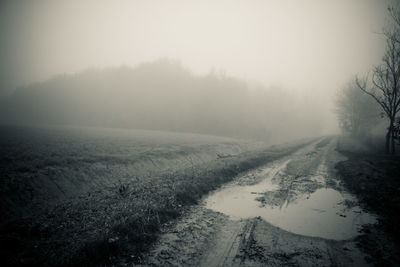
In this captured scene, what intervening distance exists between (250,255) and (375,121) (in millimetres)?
68500

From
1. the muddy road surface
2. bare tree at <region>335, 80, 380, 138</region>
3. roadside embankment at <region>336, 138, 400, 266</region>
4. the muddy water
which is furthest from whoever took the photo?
bare tree at <region>335, 80, 380, 138</region>

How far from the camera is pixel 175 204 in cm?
1016

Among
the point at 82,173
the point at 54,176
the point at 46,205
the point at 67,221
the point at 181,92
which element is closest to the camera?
the point at 67,221

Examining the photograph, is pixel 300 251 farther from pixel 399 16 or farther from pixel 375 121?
pixel 375 121

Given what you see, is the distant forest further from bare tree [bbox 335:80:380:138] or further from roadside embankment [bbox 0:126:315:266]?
roadside embankment [bbox 0:126:315:266]

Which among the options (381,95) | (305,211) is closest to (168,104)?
(381,95)

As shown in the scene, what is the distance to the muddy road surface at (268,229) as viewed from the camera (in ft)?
20.0

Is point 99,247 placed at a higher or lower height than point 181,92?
lower

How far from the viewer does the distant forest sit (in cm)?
7219

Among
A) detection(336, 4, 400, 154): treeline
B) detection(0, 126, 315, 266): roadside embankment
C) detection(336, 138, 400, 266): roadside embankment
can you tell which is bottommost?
detection(0, 126, 315, 266): roadside embankment

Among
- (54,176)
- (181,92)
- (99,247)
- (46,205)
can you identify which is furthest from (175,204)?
(181,92)

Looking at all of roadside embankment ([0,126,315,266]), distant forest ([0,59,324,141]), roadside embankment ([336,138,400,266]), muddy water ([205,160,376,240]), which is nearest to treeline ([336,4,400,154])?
roadside embankment ([336,138,400,266])

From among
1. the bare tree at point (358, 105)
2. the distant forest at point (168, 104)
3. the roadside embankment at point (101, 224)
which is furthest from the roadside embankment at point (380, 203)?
the distant forest at point (168, 104)

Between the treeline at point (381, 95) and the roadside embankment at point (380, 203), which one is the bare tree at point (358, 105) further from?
the roadside embankment at point (380, 203)
